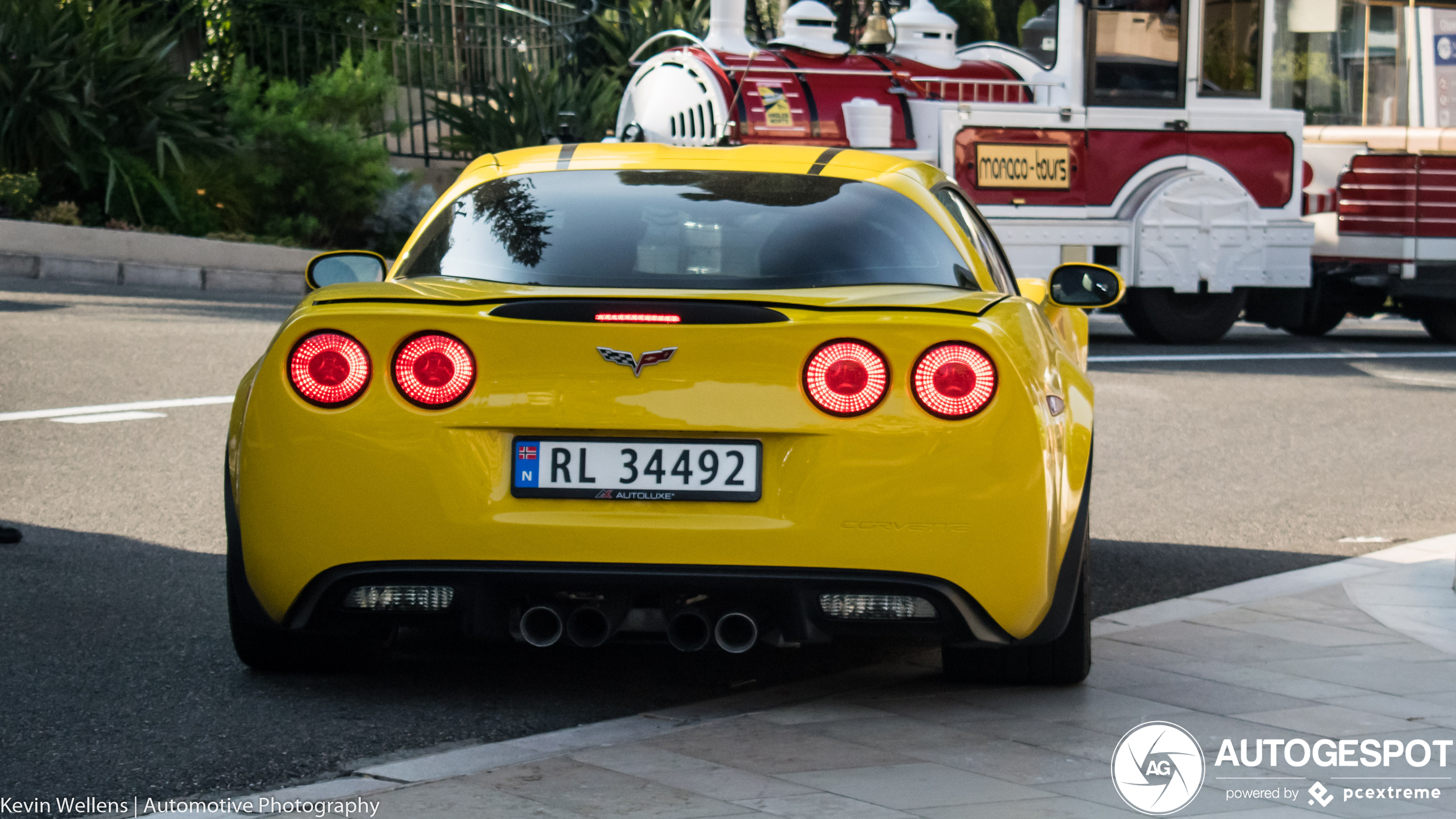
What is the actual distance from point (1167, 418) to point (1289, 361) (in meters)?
4.47

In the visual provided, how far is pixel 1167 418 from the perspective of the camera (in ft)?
34.3

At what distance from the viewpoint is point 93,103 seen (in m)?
17.1

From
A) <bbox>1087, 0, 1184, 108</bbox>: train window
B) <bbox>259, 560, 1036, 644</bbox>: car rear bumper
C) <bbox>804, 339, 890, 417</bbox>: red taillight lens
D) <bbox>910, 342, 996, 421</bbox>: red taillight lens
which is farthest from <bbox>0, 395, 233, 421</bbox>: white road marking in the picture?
<bbox>1087, 0, 1184, 108</bbox>: train window

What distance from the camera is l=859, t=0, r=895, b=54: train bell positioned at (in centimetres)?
1541

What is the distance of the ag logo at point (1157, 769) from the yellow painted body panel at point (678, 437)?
1.25ft

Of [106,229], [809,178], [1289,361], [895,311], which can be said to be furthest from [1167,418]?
[106,229]

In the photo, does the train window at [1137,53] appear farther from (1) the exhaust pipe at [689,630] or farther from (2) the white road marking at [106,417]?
(1) the exhaust pipe at [689,630]

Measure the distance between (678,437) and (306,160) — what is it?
15.1 m

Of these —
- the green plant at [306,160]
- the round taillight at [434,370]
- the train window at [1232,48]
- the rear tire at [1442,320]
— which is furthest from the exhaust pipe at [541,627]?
the rear tire at [1442,320]

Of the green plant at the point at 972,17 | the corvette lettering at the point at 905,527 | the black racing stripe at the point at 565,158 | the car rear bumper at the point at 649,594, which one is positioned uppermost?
the green plant at the point at 972,17

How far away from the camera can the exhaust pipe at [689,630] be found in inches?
150

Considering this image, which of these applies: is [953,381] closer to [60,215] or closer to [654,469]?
[654,469]

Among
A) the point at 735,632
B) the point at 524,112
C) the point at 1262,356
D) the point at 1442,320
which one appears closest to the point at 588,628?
the point at 735,632

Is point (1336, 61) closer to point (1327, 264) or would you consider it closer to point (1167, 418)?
point (1327, 264)
